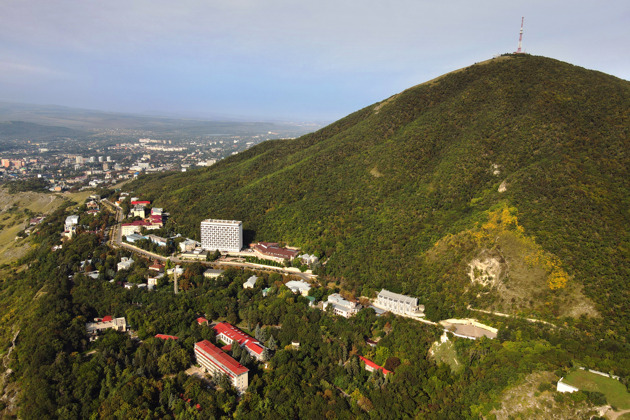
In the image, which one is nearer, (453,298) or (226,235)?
(453,298)

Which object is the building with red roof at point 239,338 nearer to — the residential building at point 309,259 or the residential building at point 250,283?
the residential building at point 250,283

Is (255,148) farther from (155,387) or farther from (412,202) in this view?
(155,387)

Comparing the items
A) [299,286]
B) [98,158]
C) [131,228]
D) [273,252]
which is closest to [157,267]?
[273,252]

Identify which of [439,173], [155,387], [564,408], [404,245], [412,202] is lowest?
[155,387]

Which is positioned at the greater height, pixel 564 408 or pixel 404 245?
pixel 404 245

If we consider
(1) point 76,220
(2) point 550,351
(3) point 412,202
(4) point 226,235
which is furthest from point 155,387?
(1) point 76,220

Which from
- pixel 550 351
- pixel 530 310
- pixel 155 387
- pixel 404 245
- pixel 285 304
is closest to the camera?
pixel 550 351
